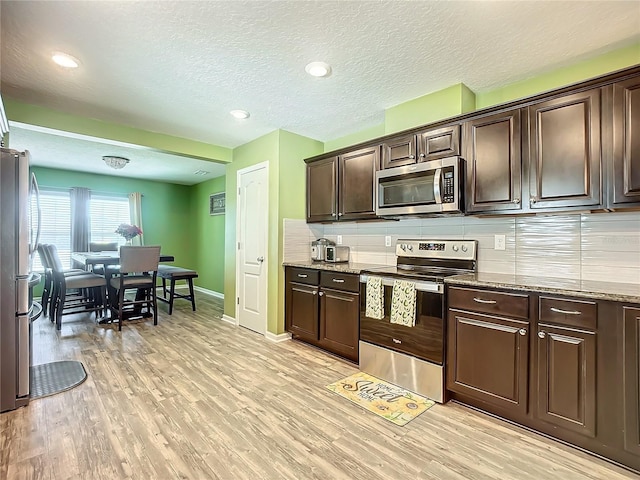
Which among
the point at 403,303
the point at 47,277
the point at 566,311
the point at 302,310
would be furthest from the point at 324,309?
the point at 47,277

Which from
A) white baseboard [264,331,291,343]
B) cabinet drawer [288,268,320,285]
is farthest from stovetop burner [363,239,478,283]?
white baseboard [264,331,291,343]

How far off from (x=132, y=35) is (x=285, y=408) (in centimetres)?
270

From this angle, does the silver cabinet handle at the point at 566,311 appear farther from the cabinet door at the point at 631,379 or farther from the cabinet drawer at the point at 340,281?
the cabinet drawer at the point at 340,281

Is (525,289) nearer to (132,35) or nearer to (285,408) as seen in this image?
(285,408)

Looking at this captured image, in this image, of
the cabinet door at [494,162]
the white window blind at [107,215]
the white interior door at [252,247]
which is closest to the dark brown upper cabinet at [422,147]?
the cabinet door at [494,162]

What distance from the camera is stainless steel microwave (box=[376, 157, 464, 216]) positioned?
2.46 m

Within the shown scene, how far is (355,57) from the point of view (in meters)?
2.26

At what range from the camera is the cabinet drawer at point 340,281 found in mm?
2975

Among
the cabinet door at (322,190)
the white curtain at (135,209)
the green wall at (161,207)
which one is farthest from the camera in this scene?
the white curtain at (135,209)

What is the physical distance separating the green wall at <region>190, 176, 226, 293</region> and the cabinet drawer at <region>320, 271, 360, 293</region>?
3871mm

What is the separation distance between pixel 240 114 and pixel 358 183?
4.72 feet

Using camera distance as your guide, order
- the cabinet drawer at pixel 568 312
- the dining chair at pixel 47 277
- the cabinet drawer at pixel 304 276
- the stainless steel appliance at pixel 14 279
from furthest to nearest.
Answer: the dining chair at pixel 47 277, the cabinet drawer at pixel 304 276, the stainless steel appliance at pixel 14 279, the cabinet drawer at pixel 568 312

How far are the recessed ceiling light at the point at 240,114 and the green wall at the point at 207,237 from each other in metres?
3.35

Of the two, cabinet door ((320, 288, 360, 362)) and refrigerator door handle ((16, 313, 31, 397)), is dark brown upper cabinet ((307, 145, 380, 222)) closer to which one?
cabinet door ((320, 288, 360, 362))
